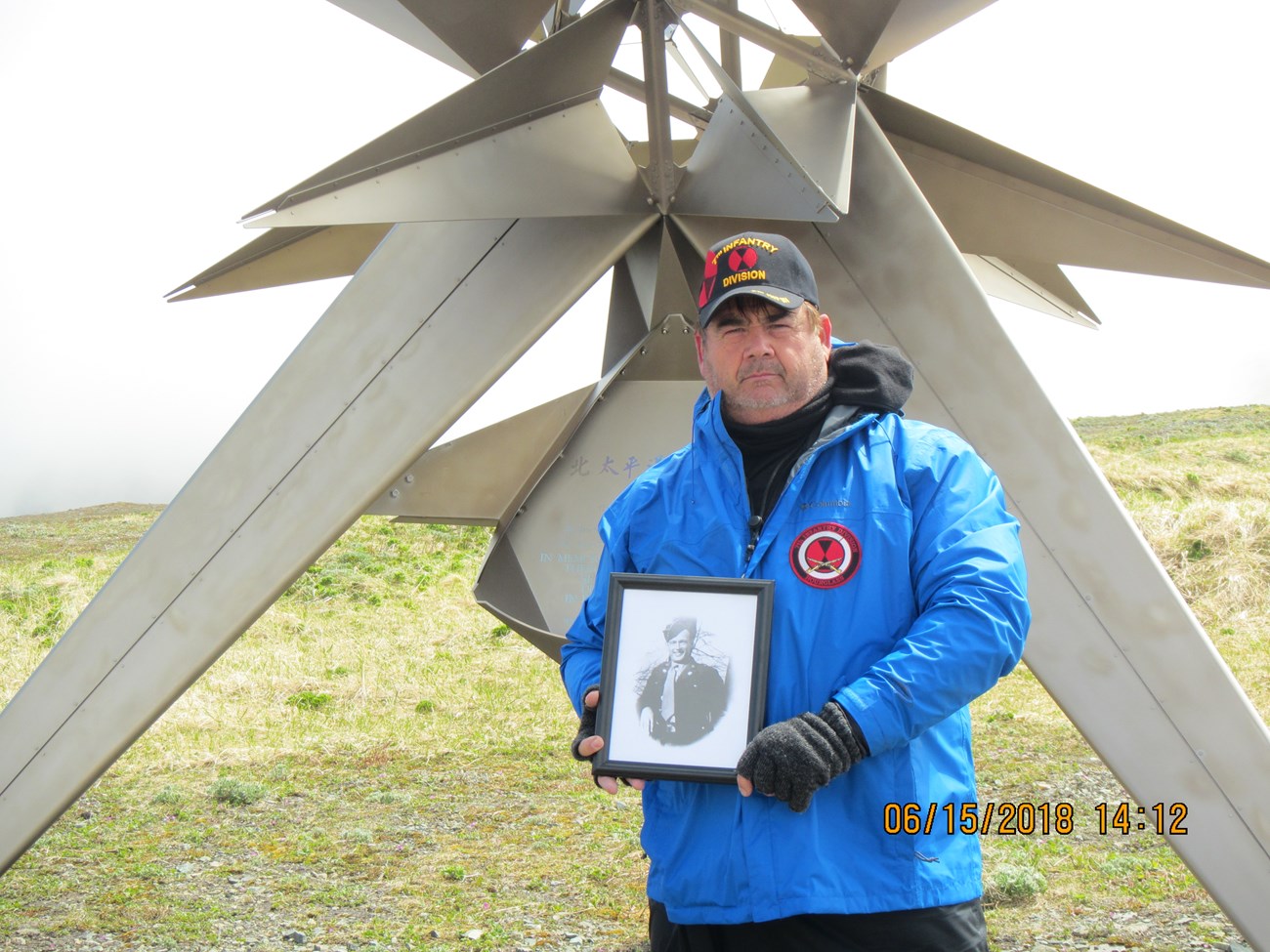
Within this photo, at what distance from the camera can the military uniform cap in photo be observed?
2.53 m

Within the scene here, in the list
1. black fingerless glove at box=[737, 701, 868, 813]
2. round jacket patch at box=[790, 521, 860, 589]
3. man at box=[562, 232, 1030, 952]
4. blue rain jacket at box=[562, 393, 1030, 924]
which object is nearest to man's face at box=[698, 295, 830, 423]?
man at box=[562, 232, 1030, 952]

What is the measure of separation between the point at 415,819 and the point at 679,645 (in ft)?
17.9

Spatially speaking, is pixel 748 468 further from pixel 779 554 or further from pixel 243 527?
pixel 243 527

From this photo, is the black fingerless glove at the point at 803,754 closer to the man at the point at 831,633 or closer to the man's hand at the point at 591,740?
the man at the point at 831,633

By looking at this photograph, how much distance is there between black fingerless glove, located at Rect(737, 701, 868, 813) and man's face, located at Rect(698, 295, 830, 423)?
0.71 m

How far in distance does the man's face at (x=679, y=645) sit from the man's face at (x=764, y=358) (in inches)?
21.0

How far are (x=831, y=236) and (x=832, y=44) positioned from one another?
0.85 metres

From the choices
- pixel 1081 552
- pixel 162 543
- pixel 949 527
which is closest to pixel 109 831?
pixel 162 543

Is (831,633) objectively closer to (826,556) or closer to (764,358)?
(826,556)

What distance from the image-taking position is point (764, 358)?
2.49m

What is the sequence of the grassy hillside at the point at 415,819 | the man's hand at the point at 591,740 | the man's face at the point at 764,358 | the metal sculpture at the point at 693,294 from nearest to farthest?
the man's hand at the point at 591,740
the man's face at the point at 764,358
the metal sculpture at the point at 693,294
the grassy hillside at the point at 415,819

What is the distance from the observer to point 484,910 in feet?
18.5

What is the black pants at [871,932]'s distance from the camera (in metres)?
2.24

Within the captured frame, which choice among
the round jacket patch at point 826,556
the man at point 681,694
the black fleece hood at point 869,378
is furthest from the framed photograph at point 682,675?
the black fleece hood at point 869,378
